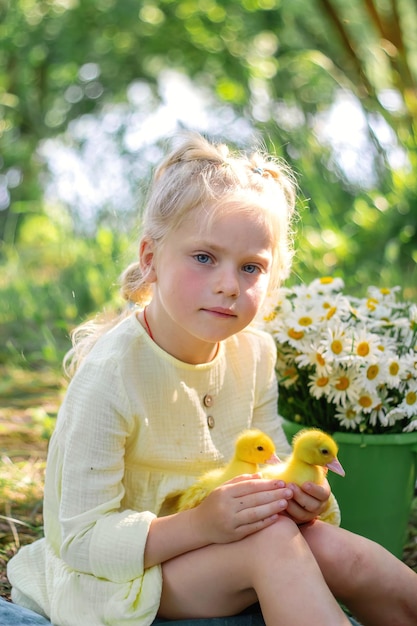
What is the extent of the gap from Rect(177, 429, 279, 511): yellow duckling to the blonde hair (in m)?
0.43

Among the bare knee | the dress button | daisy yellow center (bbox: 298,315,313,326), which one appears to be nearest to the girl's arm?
the bare knee

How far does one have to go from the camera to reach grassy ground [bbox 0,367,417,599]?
232 centimetres

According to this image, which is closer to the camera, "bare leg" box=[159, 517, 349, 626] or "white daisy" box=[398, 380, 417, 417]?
"bare leg" box=[159, 517, 349, 626]

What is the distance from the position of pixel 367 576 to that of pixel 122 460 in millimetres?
518

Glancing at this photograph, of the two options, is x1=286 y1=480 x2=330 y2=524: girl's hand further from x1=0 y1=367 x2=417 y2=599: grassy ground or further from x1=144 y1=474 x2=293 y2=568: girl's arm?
x1=0 y1=367 x2=417 y2=599: grassy ground

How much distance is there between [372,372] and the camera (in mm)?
2064

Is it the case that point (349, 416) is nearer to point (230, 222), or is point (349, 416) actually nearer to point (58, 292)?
point (230, 222)

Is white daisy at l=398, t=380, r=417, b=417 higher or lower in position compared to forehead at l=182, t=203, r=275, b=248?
lower

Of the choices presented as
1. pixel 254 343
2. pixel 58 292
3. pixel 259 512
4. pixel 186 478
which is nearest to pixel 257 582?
pixel 259 512

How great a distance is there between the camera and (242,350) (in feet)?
6.63

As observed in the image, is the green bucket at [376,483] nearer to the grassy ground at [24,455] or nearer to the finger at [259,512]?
the grassy ground at [24,455]

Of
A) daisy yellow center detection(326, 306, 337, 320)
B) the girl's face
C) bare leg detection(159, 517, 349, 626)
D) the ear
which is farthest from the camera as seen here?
daisy yellow center detection(326, 306, 337, 320)

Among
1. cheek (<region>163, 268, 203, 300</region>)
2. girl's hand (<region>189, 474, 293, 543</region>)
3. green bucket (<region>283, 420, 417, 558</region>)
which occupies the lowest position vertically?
green bucket (<region>283, 420, 417, 558</region>)

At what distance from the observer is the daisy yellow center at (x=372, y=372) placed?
6.77 feet
